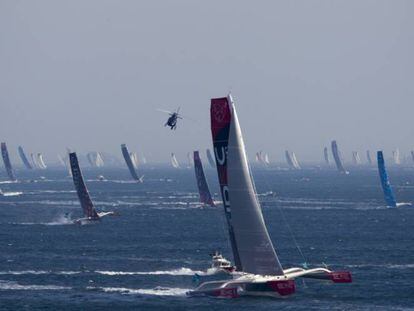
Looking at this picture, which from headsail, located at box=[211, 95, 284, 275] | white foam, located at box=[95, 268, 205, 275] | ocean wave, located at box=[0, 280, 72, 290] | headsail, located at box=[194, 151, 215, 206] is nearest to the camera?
headsail, located at box=[211, 95, 284, 275]

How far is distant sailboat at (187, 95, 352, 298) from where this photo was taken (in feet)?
254

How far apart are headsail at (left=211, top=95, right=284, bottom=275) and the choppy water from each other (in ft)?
13.1

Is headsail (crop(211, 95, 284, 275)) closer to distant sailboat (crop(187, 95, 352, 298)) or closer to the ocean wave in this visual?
distant sailboat (crop(187, 95, 352, 298))

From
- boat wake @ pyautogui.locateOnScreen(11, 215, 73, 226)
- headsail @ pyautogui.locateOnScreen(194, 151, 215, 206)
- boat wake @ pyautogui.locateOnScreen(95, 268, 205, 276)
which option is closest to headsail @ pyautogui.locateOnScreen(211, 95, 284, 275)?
boat wake @ pyautogui.locateOnScreen(95, 268, 205, 276)

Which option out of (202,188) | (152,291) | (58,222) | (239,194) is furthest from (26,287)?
(202,188)

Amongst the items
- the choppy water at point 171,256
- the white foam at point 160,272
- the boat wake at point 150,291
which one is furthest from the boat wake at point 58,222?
the boat wake at point 150,291

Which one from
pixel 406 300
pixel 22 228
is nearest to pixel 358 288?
pixel 406 300

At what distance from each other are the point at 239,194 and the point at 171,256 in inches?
1062

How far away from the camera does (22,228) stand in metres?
143

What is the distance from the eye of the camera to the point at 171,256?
346ft

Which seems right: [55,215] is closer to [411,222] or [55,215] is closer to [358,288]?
[411,222]

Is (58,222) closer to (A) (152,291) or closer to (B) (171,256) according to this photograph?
(B) (171,256)

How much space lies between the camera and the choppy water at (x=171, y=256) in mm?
77062

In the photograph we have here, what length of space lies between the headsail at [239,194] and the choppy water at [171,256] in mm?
4002
